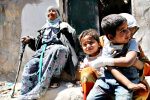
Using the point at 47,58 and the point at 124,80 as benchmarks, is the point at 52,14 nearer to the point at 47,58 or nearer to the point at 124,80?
the point at 47,58

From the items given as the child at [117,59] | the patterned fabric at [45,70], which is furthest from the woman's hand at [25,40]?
the child at [117,59]

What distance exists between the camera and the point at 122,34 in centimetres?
307

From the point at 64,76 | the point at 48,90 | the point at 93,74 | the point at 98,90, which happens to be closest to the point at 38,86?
the point at 48,90

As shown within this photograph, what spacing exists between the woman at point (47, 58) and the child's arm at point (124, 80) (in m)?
1.48

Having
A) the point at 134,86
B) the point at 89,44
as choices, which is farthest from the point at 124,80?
the point at 89,44

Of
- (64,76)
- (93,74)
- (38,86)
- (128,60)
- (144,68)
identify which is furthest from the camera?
(64,76)

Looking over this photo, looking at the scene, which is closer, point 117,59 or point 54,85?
point 117,59

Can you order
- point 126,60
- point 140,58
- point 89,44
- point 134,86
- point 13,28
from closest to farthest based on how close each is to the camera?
point 134,86 → point 126,60 → point 140,58 → point 89,44 → point 13,28

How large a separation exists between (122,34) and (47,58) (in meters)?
1.63

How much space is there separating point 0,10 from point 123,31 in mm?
4368

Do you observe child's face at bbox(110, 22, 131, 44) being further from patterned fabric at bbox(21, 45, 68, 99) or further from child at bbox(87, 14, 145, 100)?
patterned fabric at bbox(21, 45, 68, 99)

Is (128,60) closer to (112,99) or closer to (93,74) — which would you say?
(112,99)

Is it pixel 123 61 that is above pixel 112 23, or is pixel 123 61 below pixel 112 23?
below

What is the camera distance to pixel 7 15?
7.00 metres
